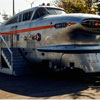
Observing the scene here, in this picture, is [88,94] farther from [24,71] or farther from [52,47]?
[24,71]

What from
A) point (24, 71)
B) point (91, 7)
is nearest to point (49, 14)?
point (24, 71)

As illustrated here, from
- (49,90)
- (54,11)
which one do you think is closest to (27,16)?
(54,11)

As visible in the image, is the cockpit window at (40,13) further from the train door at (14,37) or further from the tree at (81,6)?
the tree at (81,6)

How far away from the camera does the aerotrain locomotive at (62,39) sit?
24.4 ft

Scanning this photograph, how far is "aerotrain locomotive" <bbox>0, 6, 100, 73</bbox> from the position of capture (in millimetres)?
7449

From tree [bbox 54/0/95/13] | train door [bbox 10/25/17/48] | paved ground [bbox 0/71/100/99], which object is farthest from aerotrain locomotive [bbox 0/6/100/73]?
tree [bbox 54/0/95/13]

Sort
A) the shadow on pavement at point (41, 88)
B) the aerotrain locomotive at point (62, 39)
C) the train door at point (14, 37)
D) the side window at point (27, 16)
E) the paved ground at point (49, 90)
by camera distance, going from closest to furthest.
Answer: the paved ground at point (49, 90) < the shadow on pavement at point (41, 88) < the aerotrain locomotive at point (62, 39) < the side window at point (27, 16) < the train door at point (14, 37)

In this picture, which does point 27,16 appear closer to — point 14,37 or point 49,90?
point 14,37

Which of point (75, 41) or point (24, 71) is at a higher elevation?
point (75, 41)

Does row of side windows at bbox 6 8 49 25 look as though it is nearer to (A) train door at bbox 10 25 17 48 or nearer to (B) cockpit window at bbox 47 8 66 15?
(B) cockpit window at bbox 47 8 66 15

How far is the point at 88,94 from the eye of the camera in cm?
611

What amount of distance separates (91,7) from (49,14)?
501 inches

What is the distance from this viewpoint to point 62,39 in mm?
7793

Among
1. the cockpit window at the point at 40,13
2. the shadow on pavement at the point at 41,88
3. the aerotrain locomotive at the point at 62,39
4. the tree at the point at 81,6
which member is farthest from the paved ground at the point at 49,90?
the tree at the point at 81,6
